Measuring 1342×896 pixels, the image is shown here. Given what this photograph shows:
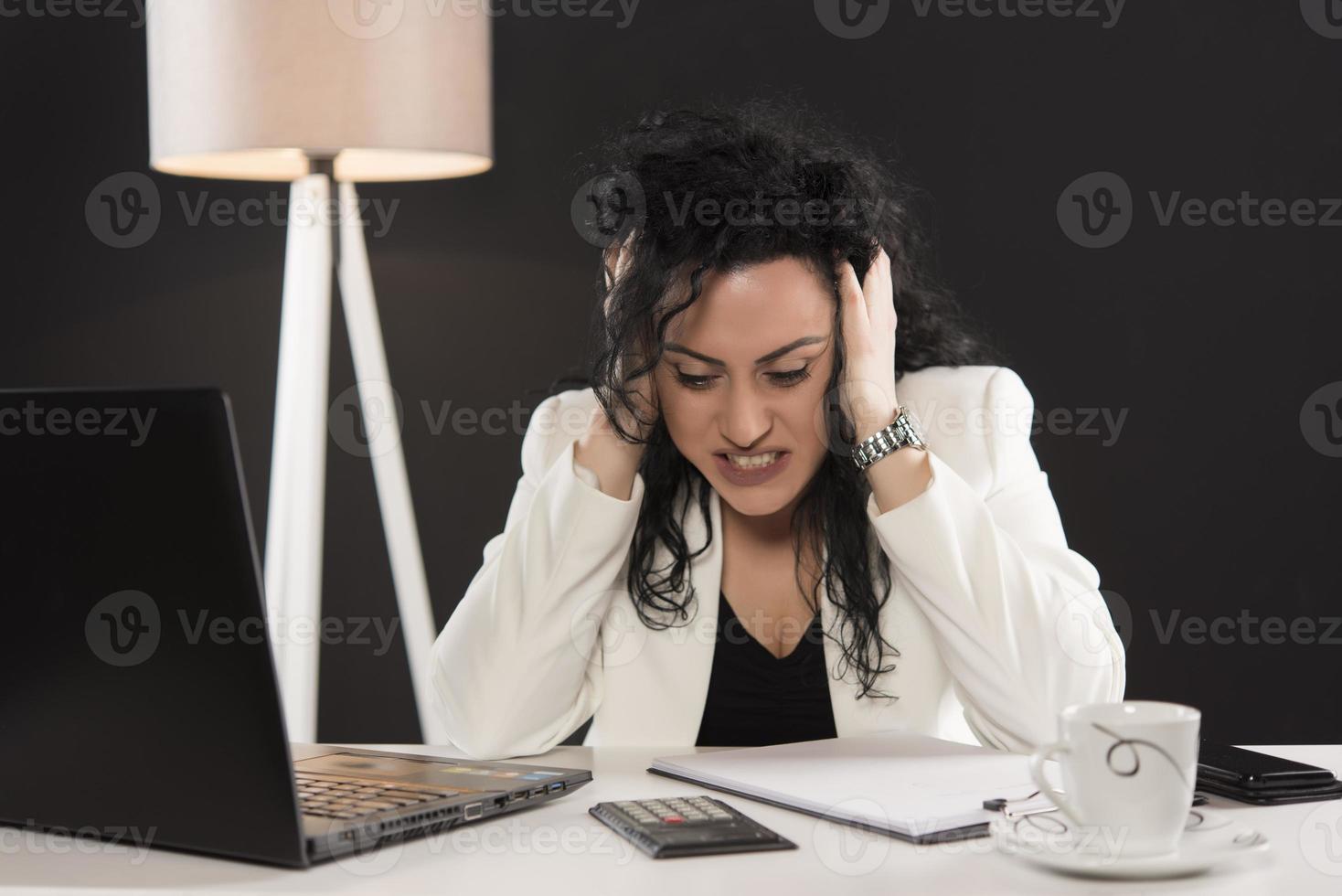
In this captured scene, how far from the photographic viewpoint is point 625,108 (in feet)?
9.58

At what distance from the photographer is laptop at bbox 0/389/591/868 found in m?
0.81

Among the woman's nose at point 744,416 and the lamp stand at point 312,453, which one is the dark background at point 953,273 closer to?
the lamp stand at point 312,453

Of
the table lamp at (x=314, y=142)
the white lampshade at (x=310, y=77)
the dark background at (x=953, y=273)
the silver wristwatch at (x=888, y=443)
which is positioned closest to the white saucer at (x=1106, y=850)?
the silver wristwatch at (x=888, y=443)

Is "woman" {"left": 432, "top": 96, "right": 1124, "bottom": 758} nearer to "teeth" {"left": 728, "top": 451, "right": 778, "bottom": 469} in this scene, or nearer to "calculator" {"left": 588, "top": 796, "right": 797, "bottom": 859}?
"teeth" {"left": 728, "top": 451, "right": 778, "bottom": 469}

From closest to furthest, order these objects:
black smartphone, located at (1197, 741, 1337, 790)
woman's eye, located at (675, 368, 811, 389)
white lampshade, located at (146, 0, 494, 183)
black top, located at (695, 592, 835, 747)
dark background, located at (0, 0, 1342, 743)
A: black smartphone, located at (1197, 741, 1337, 790)
woman's eye, located at (675, 368, 811, 389)
black top, located at (695, 592, 835, 747)
white lampshade, located at (146, 0, 494, 183)
dark background, located at (0, 0, 1342, 743)

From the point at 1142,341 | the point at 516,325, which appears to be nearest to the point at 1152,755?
the point at 1142,341

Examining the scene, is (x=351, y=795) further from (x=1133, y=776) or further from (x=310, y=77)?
(x=310, y=77)

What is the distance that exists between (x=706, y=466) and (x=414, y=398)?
1481mm

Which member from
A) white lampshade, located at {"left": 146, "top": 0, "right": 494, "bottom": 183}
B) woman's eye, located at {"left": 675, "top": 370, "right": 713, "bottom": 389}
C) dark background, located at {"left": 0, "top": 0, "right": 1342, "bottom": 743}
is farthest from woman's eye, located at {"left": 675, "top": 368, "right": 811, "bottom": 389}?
dark background, located at {"left": 0, "top": 0, "right": 1342, "bottom": 743}

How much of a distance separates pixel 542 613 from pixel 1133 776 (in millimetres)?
899

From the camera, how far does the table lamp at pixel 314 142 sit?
2.24 meters

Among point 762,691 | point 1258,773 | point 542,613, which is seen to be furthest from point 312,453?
point 1258,773

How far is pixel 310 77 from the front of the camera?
2.24 meters

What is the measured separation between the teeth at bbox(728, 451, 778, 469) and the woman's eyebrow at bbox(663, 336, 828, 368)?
0.12 metres
